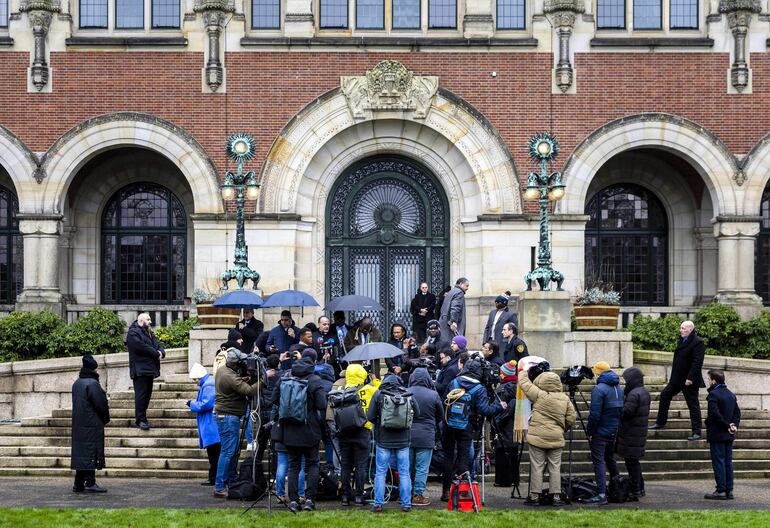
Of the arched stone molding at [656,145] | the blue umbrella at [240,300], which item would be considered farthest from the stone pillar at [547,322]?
the blue umbrella at [240,300]

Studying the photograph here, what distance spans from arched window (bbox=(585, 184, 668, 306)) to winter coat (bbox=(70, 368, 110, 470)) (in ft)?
52.9

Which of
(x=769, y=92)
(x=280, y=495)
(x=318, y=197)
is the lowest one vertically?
(x=280, y=495)

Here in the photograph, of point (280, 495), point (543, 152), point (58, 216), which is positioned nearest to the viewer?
point (280, 495)

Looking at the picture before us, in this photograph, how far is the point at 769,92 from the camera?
30672 millimetres

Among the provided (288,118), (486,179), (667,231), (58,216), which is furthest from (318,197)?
(667,231)

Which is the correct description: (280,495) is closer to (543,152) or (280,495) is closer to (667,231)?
(543,152)

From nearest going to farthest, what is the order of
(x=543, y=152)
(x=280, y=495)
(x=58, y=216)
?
(x=280, y=495) < (x=543, y=152) < (x=58, y=216)

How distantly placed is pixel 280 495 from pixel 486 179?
46.1ft

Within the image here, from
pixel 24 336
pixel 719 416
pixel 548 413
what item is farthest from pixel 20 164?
pixel 719 416

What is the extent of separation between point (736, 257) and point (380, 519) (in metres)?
16.1

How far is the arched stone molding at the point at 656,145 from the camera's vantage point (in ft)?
99.5

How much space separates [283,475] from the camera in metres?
17.6

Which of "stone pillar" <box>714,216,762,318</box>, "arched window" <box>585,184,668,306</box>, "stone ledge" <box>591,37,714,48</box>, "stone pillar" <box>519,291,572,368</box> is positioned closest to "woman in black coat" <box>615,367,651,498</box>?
"stone pillar" <box>519,291,572,368</box>

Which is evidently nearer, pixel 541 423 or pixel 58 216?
pixel 541 423
